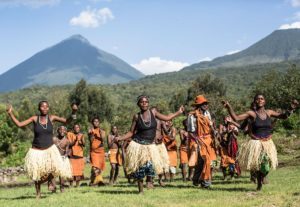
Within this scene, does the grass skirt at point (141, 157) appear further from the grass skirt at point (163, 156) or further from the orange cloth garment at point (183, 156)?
the orange cloth garment at point (183, 156)

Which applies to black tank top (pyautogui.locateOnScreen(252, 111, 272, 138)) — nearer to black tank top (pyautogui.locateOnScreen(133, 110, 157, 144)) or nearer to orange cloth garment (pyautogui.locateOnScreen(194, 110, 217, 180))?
orange cloth garment (pyautogui.locateOnScreen(194, 110, 217, 180))

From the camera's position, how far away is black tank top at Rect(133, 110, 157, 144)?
10.6 meters

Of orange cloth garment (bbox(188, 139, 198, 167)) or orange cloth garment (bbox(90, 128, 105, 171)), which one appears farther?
orange cloth garment (bbox(90, 128, 105, 171))

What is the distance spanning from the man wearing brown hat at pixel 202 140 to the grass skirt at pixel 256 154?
1302mm

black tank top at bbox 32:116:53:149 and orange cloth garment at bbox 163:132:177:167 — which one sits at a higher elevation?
black tank top at bbox 32:116:53:149

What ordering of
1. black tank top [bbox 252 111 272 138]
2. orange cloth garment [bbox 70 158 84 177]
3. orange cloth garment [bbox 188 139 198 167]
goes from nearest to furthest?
black tank top [bbox 252 111 272 138] → orange cloth garment [bbox 188 139 198 167] → orange cloth garment [bbox 70 158 84 177]

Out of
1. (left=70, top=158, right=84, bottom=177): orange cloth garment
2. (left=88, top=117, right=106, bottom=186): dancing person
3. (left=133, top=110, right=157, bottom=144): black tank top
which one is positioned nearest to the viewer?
(left=133, top=110, right=157, bottom=144): black tank top

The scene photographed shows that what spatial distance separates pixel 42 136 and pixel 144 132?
85.0 inches

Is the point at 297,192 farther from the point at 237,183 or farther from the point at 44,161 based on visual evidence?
the point at 44,161

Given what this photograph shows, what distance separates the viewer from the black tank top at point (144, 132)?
10.6 metres

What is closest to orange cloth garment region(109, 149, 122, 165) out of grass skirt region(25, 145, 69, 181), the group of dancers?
the group of dancers

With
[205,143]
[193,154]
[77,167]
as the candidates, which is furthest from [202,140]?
[77,167]

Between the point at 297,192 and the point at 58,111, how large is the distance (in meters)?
55.4

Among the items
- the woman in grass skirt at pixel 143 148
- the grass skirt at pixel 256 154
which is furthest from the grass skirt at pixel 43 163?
the grass skirt at pixel 256 154
